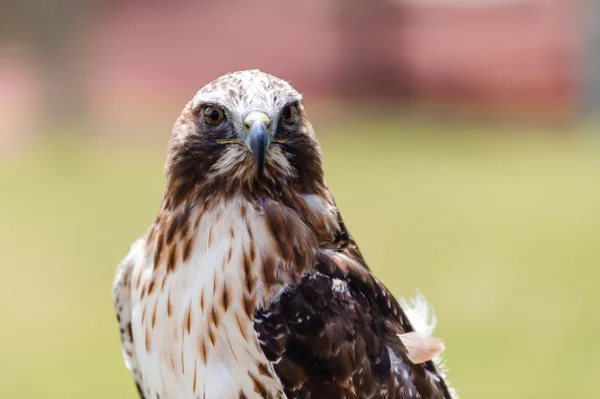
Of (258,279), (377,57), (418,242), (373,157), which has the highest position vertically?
(258,279)

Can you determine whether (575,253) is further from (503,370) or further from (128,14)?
(128,14)

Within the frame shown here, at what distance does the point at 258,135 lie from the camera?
151 inches

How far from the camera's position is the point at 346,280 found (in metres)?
4.16

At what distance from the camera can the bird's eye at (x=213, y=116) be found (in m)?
4.05

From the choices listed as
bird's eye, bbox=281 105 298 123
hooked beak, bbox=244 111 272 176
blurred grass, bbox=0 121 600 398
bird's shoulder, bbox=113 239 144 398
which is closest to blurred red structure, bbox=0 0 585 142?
blurred grass, bbox=0 121 600 398

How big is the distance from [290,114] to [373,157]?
50.7ft

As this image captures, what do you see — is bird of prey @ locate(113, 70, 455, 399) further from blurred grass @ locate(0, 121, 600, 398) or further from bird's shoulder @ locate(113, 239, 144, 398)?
blurred grass @ locate(0, 121, 600, 398)

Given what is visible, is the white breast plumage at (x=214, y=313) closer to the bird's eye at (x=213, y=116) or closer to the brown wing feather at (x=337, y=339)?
the brown wing feather at (x=337, y=339)

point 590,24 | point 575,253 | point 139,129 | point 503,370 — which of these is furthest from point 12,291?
point 590,24

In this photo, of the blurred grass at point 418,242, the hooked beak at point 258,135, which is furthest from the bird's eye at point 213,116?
the blurred grass at point 418,242

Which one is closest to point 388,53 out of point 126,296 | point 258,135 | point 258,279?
point 126,296

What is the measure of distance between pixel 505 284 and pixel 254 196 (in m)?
9.22

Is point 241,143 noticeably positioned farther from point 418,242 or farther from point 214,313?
point 418,242

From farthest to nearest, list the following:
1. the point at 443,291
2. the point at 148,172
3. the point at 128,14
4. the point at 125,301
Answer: the point at 128,14
the point at 148,172
the point at 443,291
the point at 125,301
